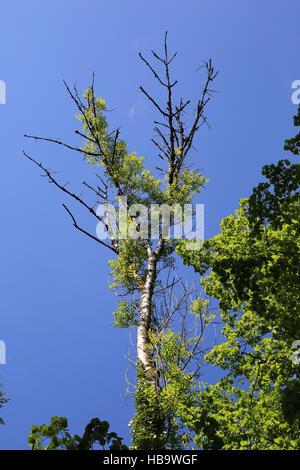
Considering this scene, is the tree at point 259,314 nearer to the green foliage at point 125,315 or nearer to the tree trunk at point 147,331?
the tree trunk at point 147,331

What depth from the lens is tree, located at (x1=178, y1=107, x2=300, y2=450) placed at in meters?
4.29

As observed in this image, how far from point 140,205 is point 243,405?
10238 millimetres

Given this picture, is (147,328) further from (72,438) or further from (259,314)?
(72,438)

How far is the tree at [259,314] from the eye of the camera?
14.1 feet

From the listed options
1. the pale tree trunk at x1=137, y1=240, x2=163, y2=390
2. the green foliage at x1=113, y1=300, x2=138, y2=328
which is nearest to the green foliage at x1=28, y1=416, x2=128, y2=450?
the pale tree trunk at x1=137, y1=240, x2=163, y2=390

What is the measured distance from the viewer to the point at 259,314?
462 centimetres

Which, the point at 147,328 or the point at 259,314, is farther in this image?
the point at 147,328

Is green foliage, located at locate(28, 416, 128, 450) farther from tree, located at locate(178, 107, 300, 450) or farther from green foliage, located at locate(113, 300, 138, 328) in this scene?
green foliage, located at locate(113, 300, 138, 328)

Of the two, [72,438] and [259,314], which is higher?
[259,314]

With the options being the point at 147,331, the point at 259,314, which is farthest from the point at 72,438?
the point at 147,331

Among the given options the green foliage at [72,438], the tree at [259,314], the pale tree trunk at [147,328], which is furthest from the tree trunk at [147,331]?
the green foliage at [72,438]
